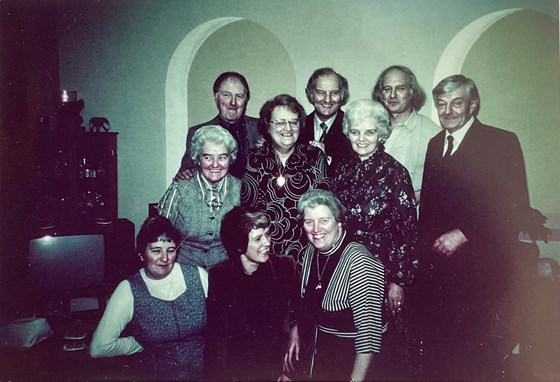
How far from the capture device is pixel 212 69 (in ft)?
9.18

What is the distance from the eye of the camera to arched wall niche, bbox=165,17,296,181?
2.75m

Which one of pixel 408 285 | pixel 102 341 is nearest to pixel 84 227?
pixel 102 341

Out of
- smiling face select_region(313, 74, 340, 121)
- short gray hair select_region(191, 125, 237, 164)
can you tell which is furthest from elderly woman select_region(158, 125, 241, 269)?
smiling face select_region(313, 74, 340, 121)

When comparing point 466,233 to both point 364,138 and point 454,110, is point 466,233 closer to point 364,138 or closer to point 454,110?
point 454,110

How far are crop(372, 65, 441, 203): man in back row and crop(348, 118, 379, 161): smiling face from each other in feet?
0.76

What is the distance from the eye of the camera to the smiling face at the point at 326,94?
273 cm

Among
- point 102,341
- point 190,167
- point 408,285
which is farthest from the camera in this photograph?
point 190,167

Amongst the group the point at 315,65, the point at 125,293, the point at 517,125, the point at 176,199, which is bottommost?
the point at 125,293

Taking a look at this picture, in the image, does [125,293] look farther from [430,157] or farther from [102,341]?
[430,157]

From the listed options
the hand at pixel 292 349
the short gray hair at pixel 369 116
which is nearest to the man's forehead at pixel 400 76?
the short gray hair at pixel 369 116

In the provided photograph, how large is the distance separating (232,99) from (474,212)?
66.4 inches

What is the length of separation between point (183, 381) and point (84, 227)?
3.94ft

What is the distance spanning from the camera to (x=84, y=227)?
287cm

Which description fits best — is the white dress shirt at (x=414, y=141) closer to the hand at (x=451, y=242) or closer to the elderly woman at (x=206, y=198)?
the hand at (x=451, y=242)
